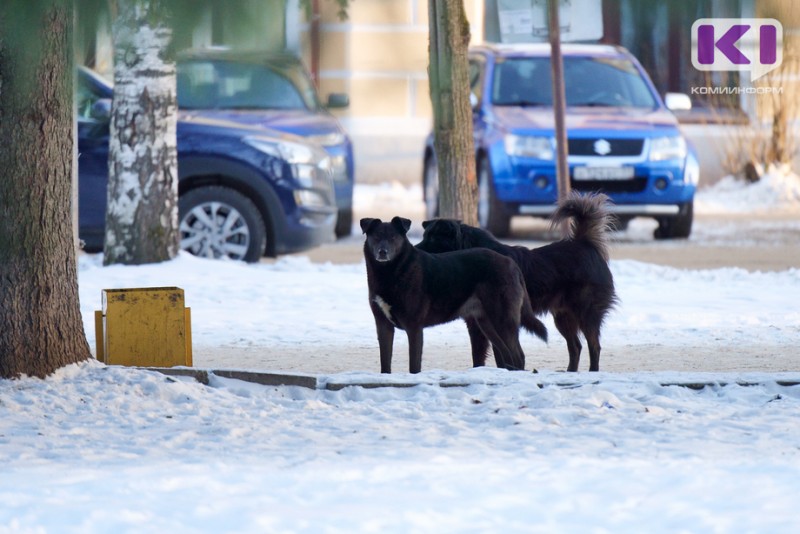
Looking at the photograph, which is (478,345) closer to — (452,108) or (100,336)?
(100,336)

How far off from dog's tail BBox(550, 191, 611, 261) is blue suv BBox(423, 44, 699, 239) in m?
7.57

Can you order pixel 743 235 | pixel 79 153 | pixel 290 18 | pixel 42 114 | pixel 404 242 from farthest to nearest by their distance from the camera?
pixel 743 235 < pixel 79 153 < pixel 404 242 < pixel 42 114 < pixel 290 18

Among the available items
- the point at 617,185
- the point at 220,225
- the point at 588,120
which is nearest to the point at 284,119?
the point at 220,225

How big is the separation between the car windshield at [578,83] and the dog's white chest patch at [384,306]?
9.42 meters

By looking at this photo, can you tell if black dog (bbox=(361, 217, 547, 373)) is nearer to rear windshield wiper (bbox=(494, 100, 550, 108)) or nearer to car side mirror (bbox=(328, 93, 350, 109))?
car side mirror (bbox=(328, 93, 350, 109))

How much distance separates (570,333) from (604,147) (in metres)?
8.14

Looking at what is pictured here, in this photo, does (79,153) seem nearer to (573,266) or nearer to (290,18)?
(573,266)

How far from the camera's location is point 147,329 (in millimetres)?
8234

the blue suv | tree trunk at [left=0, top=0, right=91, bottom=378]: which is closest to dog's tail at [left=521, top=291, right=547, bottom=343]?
tree trunk at [left=0, top=0, right=91, bottom=378]

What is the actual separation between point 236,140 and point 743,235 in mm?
6931

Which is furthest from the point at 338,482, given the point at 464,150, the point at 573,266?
the point at 464,150

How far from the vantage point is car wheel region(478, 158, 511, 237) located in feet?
54.0

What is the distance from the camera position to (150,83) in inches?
518

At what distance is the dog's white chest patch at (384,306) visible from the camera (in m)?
8.18
